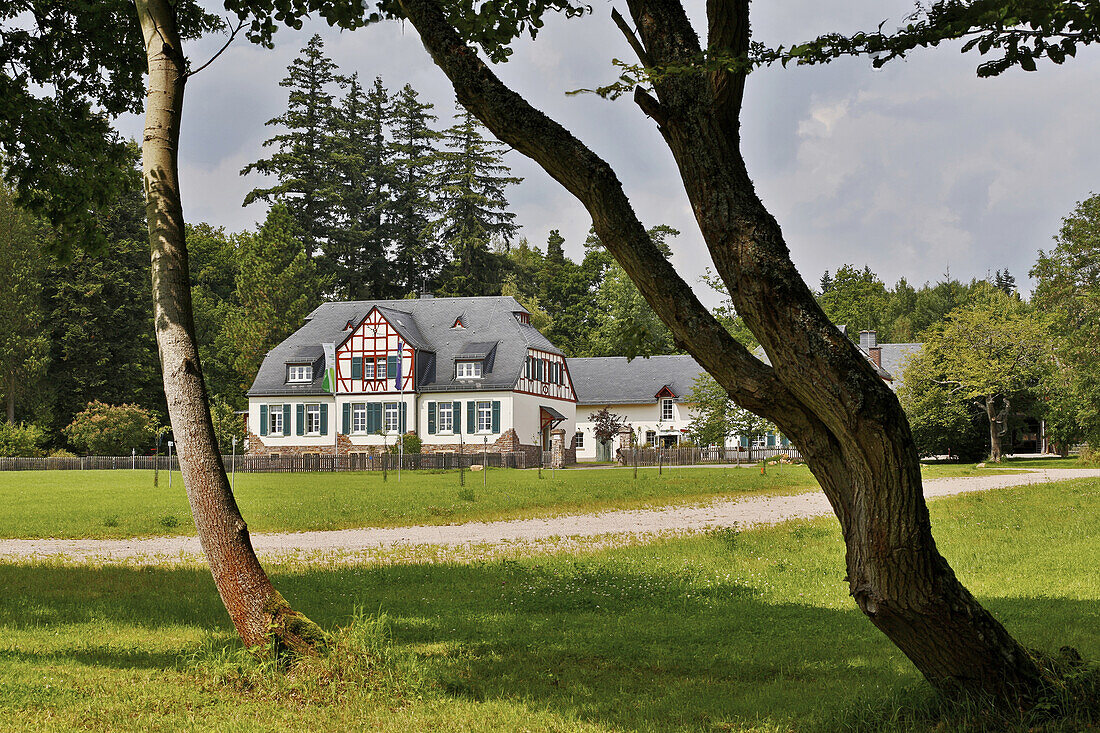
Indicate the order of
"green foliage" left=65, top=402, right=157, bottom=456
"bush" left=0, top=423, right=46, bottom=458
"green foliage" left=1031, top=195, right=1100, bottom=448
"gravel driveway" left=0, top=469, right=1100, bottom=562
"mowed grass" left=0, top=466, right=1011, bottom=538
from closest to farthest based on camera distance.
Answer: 1. "gravel driveway" left=0, top=469, right=1100, bottom=562
2. "mowed grass" left=0, top=466, right=1011, bottom=538
3. "green foliage" left=1031, top=195, right=1100, bottom=448
4. "green foliage" left=65, top=402, right=157, bottom=456
5. "bush" left=0, top=423, right=46, bottom=458

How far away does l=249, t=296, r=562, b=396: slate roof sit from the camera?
177 feet

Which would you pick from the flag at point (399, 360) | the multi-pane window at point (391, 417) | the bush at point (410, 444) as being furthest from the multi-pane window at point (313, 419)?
the bush at point (410, 444)

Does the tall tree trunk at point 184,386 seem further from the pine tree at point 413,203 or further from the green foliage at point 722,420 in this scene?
the pine tree at point 413,203

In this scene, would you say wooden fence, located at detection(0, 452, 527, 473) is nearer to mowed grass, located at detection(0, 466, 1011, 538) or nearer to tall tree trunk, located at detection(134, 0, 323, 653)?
mowed grass, located at detection(0, 466, 1011, 538)

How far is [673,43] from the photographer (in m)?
5.12

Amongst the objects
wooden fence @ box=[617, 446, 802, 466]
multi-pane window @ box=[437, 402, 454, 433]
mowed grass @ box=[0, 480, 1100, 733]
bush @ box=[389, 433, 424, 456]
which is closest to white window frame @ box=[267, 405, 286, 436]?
bush @ box=[389, 433, 424, 456]

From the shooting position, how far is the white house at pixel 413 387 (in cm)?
5325

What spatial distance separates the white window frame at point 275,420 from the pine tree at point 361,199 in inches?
747

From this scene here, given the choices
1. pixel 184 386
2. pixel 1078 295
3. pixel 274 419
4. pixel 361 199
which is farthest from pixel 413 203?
pixel 184 386

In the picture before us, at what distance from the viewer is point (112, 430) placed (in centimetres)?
5147

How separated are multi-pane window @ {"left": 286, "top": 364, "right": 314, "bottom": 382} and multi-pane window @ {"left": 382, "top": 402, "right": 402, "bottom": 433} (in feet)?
16.0

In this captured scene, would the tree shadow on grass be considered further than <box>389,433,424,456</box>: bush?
No

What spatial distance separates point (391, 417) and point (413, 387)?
2097mm

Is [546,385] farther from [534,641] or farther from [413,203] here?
[534,641]
